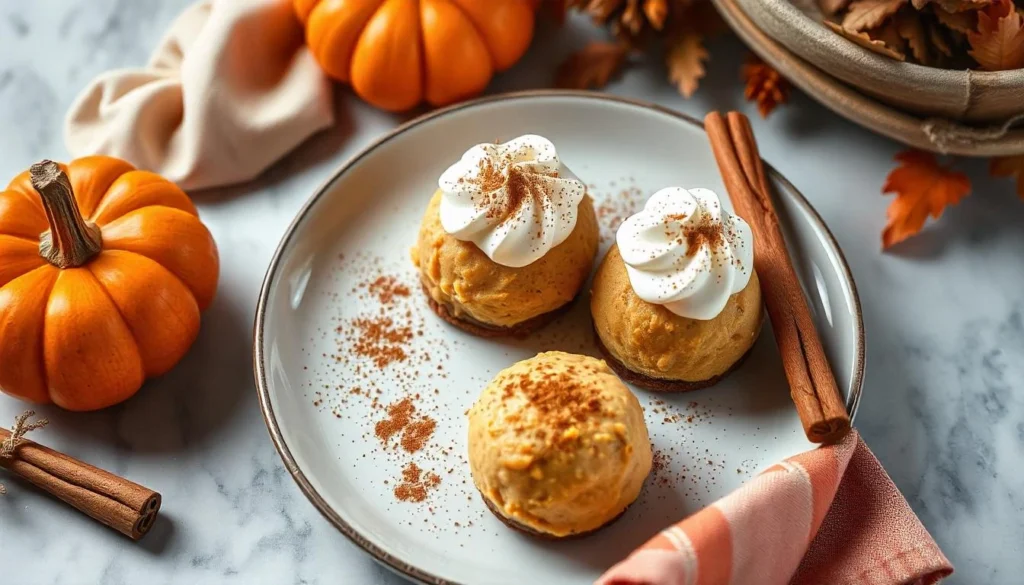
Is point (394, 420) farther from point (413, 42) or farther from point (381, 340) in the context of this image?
point (413, 42)

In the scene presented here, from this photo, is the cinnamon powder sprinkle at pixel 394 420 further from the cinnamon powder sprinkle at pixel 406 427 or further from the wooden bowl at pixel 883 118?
the wooden bowl at pixel 883 118

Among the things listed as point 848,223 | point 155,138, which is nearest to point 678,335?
→ point 848,223

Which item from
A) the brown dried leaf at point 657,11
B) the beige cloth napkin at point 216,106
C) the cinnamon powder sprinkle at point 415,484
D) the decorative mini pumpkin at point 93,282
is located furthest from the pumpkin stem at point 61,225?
the brown dried leaf at point 657,11

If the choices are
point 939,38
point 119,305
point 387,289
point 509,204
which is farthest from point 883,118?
point 119,305

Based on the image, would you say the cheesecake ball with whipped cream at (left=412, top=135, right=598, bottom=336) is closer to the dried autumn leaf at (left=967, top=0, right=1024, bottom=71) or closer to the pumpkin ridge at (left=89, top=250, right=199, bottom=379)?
the pumpkin ridge at (left=89, top=250, right=199, bottom=379)

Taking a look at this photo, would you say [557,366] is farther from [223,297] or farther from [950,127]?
[950,127]

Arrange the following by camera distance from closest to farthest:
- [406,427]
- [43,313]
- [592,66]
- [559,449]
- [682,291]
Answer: [559,449] < [682,291] < [43,313] < [406,427] < [592,66]
